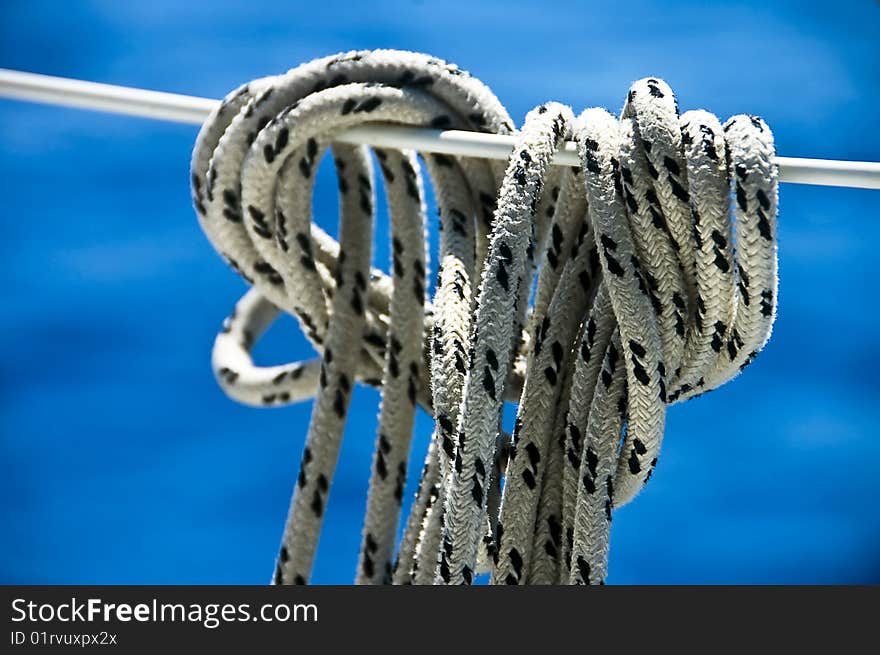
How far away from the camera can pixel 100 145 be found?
3.35m

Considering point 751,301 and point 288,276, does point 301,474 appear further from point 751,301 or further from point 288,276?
point 751,301

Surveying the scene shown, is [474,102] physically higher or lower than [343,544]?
lower

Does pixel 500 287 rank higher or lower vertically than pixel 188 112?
lower

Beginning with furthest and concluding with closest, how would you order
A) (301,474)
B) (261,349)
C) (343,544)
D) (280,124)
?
1. (261,349)
2. (343,544)
3. (301,474)
4. (280,124)

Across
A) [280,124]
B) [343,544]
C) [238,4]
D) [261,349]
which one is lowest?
[280,124]

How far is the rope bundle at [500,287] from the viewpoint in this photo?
30.6 inches

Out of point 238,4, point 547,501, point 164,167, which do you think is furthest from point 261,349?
point 547,501

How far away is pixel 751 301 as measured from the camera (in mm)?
780

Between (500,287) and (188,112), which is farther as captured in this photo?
(188,112)

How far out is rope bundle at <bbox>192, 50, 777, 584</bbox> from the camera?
78cm

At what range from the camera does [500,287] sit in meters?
0.78

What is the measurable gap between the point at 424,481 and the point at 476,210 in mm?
187

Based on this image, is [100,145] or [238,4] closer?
[100,145]

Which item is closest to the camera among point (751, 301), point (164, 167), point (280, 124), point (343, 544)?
point (751, 301)
